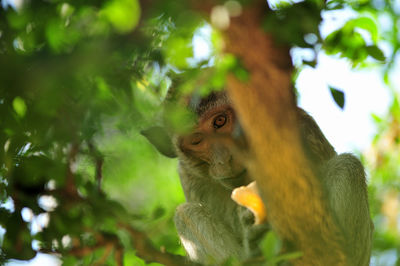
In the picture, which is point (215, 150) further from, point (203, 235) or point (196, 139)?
point (203, 235)

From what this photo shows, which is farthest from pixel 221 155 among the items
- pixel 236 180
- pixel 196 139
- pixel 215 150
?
pixel 196 139

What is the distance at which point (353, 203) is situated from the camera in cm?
404

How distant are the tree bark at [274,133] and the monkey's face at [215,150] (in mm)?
1628

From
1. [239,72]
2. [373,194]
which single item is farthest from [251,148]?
[373,194]

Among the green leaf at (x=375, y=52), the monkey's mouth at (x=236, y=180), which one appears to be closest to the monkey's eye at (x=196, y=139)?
the monkey's mouth at (x=236, y=180)

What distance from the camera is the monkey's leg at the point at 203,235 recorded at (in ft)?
15.2

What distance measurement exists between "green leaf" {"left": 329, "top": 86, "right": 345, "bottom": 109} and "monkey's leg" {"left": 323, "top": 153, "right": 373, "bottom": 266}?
1544 millimetres

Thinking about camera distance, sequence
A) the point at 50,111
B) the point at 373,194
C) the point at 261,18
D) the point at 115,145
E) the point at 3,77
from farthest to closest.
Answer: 1. the point at 373,194
2. the point at 115,145
3. the point at 261,18
4. the point at 50,111
5. the point at 3,77

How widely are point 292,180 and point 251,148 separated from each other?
264mm

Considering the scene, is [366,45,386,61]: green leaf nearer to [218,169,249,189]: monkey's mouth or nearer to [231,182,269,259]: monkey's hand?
[231,182,269,259]: monkey's hand

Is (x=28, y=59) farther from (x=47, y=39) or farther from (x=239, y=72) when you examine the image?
(x=239, y=72)

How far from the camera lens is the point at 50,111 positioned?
2264 mm

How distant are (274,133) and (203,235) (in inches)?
94.1

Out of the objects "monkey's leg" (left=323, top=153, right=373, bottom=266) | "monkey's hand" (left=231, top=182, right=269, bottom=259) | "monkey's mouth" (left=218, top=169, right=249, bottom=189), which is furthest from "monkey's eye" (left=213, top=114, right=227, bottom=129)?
"monkey's leg" (left=323, top=153, right=373, bottom=266)
